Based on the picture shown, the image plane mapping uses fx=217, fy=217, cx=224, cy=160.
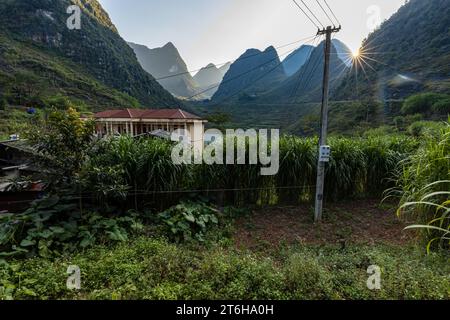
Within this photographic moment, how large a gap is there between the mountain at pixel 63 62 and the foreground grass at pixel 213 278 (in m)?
32.4

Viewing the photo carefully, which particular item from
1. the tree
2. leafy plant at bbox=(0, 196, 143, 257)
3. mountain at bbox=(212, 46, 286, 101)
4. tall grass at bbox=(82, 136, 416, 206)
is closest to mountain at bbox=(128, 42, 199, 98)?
mountain at bbox=(212, 46, 286, 101)

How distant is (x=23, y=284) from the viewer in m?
1.85

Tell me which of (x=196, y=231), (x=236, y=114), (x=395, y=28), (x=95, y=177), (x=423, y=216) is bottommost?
(x=196, y=231)

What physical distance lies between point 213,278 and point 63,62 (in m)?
47.4

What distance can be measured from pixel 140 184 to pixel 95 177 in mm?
723

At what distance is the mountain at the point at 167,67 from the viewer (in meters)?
85.4

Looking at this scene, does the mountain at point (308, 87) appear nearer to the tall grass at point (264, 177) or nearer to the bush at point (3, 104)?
the tall grass at point (264, 177)

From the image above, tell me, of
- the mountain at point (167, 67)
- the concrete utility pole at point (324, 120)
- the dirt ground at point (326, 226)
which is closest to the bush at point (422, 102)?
the dirt ground at point (326, 226)

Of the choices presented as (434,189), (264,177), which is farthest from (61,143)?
(434,189)

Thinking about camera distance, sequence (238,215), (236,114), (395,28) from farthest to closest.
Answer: (236,114), (395,28), (238,215)

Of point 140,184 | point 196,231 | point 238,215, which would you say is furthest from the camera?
point 238,215

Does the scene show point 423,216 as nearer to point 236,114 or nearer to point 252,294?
point 252,294

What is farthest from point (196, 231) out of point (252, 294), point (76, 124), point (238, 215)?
point (76, 124)
